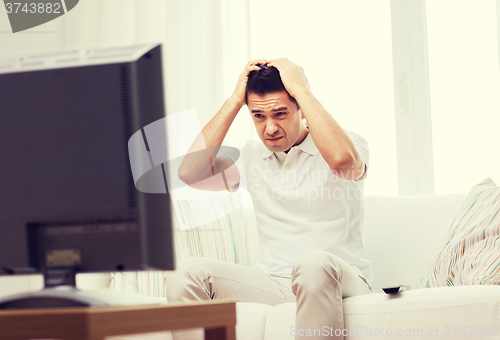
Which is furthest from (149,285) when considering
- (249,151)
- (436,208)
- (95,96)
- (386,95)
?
(386,95)

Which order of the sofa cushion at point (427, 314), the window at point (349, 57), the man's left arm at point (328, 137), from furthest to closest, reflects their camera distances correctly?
the window at point (349, 57) → the man's left arm at point (328, 137) → the sofa cushion at point (427, 314)

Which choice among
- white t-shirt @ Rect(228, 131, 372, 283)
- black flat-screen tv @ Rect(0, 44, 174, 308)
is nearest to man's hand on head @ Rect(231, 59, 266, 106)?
white t-shirt @ Rect(228, 131, 372, 283)

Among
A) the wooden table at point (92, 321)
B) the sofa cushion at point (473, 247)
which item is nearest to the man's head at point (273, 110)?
the sofa cushion at point (473, 247)

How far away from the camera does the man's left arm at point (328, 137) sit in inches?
64.8

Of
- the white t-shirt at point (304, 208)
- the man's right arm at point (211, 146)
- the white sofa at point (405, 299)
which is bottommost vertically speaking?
the white sofa at point (405, 299)

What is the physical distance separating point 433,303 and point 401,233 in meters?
0.73

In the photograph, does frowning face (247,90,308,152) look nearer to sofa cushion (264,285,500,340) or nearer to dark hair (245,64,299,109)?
dark hair (245,64,299,109)

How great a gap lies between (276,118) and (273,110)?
0.03 m

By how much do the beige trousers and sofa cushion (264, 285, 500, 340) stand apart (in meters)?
0.06

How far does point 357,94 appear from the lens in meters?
2.75

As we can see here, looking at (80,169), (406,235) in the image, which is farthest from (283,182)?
(80,169)

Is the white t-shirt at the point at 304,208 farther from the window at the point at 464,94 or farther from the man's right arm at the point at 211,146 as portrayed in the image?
the window at the point at 464,94

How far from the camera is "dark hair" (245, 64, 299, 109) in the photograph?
183cm

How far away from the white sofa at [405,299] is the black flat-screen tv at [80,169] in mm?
700
